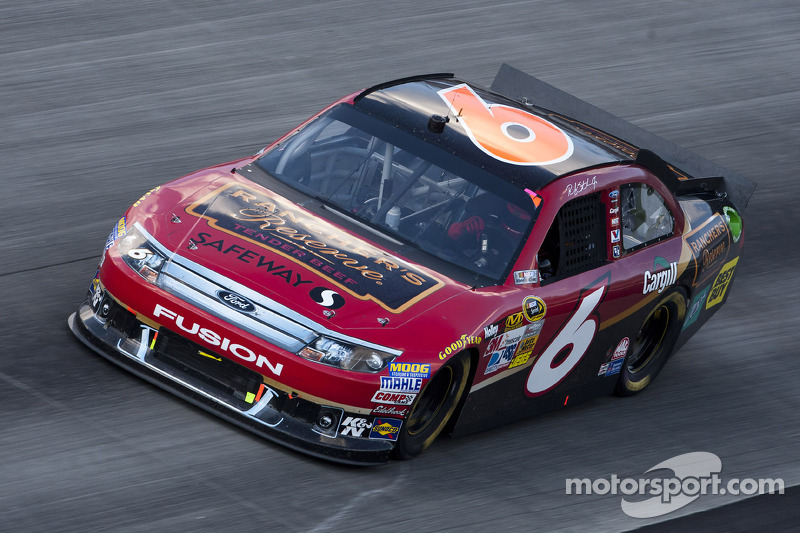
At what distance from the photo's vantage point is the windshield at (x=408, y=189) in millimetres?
6328

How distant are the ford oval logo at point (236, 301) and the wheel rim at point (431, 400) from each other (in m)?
0.96

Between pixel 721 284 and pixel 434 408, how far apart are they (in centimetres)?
291

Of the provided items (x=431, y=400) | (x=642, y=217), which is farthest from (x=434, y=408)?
(x=642, y=217)

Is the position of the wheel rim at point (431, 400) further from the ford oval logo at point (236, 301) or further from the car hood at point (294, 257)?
the ford oval logo at point (236, 301)

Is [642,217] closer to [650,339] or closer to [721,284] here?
[650,339]

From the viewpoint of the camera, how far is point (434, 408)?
236 inches

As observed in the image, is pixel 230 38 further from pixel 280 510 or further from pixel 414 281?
pixel 280 510

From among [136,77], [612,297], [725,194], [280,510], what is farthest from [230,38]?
[280,510]

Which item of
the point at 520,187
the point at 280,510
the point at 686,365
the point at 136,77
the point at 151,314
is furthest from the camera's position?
the point at 136,77

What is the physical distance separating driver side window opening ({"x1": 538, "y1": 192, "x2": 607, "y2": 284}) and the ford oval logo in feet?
5.40

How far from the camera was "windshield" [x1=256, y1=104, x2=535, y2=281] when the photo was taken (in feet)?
20.8

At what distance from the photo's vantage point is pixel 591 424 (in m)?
6.88

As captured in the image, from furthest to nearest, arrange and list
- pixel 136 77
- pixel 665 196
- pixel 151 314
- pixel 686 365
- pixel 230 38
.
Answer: pixel 230 38 → pixel 136 77 → pixel 686 365 → pixel 665 196 → pixel 151 314

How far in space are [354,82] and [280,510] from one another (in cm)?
692
